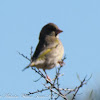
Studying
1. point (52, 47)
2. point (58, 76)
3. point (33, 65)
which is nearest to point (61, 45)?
point (52, 47)

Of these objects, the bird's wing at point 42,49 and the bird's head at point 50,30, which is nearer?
the bird's wing at point 42,49

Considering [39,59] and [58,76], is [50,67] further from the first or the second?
[58,76]

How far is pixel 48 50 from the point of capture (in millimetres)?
6297

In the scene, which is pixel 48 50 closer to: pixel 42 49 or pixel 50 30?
pixel 42 49

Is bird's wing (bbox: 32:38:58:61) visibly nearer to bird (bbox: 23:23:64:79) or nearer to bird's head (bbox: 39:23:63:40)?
bird (bbox: 23:23:64:79)

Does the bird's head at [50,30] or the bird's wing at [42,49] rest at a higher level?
the bird's head at [50,30]

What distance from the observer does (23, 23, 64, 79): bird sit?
236 inches

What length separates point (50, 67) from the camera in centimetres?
615

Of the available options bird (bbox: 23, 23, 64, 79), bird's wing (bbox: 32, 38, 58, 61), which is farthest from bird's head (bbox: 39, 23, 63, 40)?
bird's wing (bbox: 32, 38, 58, 61)

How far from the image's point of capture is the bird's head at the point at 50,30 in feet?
23.1

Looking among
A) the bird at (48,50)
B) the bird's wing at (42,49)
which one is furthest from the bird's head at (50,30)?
the bird's wing at (42,49)

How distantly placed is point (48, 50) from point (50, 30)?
37.6 inches

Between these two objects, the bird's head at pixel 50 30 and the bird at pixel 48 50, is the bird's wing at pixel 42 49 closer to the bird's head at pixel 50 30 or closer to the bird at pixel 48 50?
the bird at pixel 48 50

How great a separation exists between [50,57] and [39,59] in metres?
0.33
